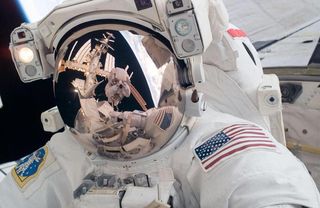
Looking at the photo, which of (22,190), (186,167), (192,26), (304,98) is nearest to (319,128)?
(304,98)

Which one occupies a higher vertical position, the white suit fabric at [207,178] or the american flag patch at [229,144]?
the american flag patch at [229,144]

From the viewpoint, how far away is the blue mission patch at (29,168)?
1204 mm

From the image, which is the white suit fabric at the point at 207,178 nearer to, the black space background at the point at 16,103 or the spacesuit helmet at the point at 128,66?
the spacesuit helmet at the point at 128,66

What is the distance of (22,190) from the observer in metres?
1.19

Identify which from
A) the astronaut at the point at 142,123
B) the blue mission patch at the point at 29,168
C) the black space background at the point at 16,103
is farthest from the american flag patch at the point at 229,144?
the black space background at the point at 16,103

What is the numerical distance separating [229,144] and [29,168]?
0.55m

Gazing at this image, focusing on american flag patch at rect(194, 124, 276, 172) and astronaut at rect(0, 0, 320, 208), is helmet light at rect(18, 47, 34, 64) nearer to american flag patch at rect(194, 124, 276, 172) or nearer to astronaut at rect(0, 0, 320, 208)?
astronaut at rect(0, 0, 320, 208)

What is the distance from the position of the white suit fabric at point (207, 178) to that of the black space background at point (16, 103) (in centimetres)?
93

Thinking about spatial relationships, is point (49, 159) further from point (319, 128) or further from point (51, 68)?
point (319, 128)

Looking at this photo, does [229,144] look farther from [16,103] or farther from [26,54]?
[16,103]

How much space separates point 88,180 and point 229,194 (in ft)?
1.16

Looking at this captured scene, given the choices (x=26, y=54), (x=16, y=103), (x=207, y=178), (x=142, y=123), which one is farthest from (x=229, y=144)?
(x=16, y=103)

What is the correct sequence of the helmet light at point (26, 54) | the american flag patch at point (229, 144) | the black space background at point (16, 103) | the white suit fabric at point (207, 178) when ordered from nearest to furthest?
1. the white suit fabric at point (207, 178)
2. the american flag patch at point (229, 144)
3. the helmet light at point (26, 54)
4. the black space background at point (16, 103)

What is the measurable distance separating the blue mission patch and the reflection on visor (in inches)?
8.8
